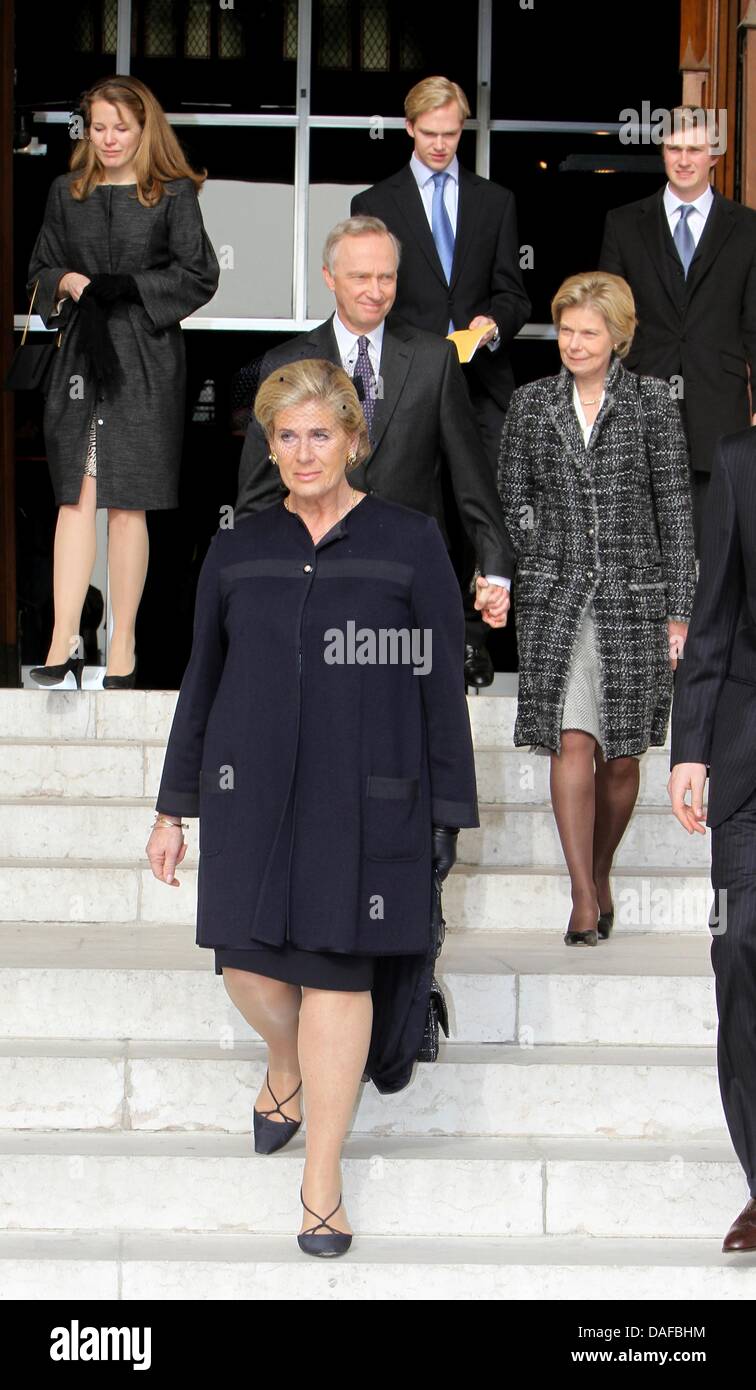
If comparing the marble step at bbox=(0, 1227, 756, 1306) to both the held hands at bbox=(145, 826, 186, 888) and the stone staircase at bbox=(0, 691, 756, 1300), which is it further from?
the held hands at bbox=(145, 826, 186, 888)

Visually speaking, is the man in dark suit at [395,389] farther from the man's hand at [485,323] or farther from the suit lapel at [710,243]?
the suit lapel at [710,243]

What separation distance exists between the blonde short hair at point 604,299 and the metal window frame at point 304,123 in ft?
15.2

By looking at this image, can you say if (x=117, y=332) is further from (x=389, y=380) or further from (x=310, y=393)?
(x=310, y=393)

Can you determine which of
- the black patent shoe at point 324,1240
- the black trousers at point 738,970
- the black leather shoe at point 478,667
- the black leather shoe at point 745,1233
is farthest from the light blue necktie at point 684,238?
the black patent shoe at point 324,1240

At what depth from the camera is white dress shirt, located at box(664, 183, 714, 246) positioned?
7688 mm

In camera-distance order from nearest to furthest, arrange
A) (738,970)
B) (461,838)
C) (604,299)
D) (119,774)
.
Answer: (738,970), (604,299), (461,838), (119,774)

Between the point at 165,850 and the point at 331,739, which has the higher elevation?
the point at 331,739

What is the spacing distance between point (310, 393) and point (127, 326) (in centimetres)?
312

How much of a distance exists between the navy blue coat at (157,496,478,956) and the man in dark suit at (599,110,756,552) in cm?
333

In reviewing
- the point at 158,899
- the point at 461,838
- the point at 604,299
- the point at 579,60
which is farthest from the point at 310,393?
the point at 579,60

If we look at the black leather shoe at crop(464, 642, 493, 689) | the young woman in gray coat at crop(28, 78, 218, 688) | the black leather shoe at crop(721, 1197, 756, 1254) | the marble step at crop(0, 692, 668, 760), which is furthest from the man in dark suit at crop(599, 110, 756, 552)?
the black leather shoe at crop(721, 1197, 756, 1254)

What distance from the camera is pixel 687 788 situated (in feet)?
14.0

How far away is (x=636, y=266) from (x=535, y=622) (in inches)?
79.2
